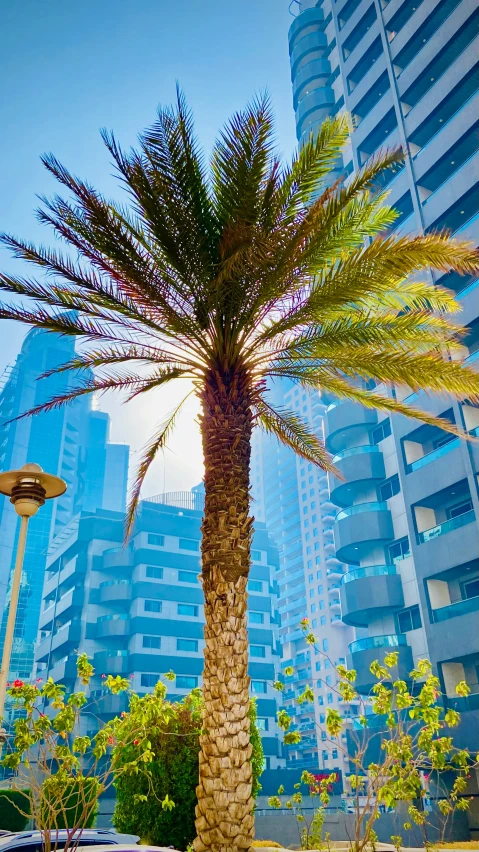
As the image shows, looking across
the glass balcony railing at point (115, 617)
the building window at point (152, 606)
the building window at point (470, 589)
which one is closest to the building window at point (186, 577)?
the building window at point (152, 606)

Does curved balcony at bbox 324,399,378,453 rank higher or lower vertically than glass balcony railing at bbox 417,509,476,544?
higher

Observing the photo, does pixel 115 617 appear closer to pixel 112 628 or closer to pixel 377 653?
pixel 112 628

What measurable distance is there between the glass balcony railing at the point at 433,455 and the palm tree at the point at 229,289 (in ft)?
82.8

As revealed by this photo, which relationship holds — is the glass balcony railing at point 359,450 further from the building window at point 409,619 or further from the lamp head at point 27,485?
the lamp head at point 27,485

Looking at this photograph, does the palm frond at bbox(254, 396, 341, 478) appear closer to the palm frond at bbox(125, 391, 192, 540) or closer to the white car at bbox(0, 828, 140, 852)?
the palm frond at bbox(125, 391, 192, 540)

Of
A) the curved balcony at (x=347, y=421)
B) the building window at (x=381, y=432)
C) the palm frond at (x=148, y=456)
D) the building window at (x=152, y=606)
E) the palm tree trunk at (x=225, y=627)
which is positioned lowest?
the palm tree trunk at (x=225, y=627)

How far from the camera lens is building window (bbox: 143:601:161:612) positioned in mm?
75812

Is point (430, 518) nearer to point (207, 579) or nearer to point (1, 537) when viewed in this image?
point (207, 579)

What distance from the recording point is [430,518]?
128ft

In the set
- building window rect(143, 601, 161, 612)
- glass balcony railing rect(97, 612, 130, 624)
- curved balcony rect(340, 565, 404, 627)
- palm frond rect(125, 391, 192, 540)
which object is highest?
building window rect(143, 601, 161, 612)

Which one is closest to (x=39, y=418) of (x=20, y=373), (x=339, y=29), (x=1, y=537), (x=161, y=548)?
(x=20, y=373)

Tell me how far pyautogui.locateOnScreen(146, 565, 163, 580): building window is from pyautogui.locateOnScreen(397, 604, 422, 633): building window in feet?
137

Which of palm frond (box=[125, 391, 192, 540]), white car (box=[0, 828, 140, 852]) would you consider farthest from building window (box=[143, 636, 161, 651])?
white car (box=[0, 828, 140, 852])

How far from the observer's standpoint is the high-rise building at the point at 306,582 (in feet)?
328
